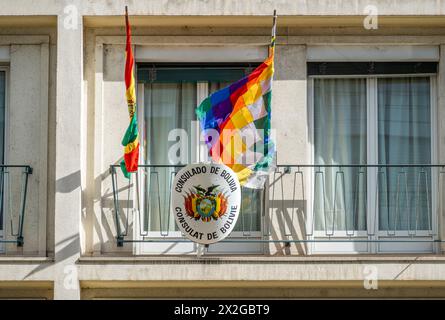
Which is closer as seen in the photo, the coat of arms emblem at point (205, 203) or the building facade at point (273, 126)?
the coat of arms emblem at point (205, 203)

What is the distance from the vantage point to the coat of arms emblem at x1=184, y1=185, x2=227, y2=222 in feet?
47.2

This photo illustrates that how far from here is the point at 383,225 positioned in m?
15.7

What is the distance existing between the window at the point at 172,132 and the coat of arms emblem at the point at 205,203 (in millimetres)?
1297

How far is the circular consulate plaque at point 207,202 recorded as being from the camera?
14344 mm

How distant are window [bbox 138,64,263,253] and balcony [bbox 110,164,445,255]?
0.02m

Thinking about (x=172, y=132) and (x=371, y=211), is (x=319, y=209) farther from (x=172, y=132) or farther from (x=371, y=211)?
(x=172, y=132)

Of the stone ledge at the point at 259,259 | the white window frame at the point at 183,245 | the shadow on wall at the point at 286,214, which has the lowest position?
the stone ledge at the point at 259,259

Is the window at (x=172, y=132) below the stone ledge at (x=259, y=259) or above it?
above

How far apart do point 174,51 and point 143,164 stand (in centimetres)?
159

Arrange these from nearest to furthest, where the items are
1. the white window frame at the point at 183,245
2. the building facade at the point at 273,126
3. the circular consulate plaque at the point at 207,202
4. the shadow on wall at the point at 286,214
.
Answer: the circular consulate plaque at the point at 207,202, the building facade at the point at 273,126, the shadow on wall at the point at 286,214, the white window frame at the point at 183,245

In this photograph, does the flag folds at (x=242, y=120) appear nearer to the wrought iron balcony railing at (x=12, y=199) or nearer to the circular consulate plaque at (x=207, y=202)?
the circular consulate plaque at (x=207, y=202)

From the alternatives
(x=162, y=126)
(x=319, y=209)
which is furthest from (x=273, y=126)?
(x=162, y=126)

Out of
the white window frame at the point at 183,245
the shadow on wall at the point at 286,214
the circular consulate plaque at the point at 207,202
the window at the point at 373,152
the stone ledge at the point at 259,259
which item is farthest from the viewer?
the window at the point at 373,152

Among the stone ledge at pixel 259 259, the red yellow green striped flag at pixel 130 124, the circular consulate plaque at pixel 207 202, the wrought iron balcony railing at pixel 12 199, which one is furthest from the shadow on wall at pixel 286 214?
the wrought iron balcony railing at pixel 12 199
